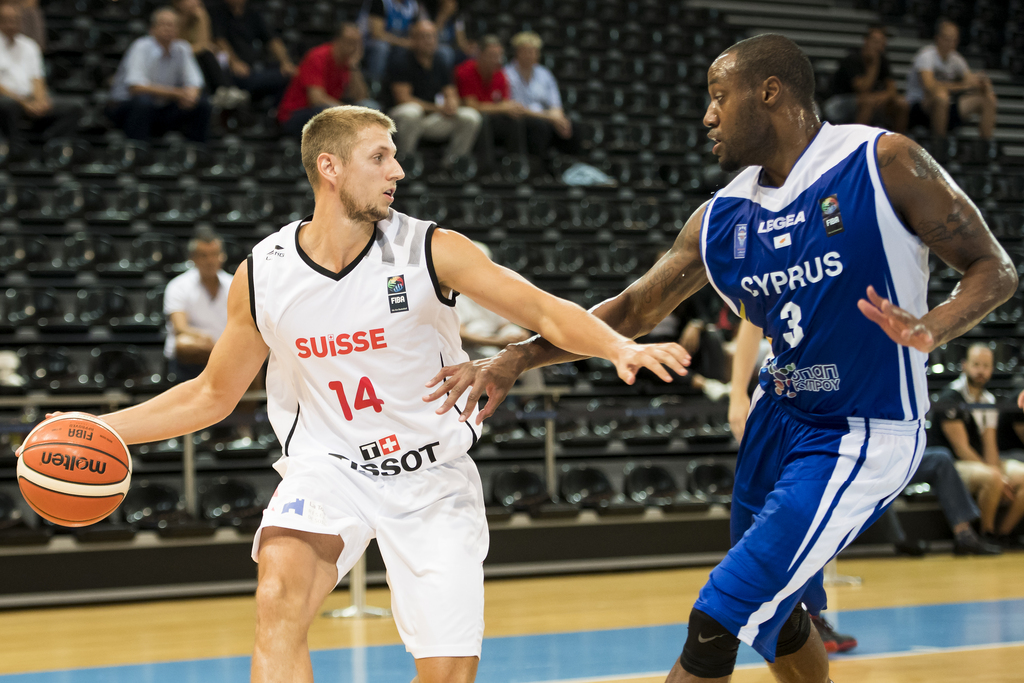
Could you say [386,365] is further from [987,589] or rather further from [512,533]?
[987,589]

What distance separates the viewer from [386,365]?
2873mm

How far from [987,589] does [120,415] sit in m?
5.65

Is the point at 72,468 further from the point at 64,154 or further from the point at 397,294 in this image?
the point at 64,154

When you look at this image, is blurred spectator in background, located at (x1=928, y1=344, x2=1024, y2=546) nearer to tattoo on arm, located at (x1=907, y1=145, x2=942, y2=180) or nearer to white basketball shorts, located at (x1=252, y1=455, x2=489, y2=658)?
tattoo on arm, located at (x1=907, y1=145, x2=942, y2=180)

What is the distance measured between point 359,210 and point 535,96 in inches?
344

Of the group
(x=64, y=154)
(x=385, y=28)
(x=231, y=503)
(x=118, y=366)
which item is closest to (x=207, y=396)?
(x=231, y=503)

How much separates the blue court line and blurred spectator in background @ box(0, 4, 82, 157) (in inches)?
249

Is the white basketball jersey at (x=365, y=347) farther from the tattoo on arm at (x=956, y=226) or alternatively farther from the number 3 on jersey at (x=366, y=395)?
the tattoo on arm at (x=956, y=226)

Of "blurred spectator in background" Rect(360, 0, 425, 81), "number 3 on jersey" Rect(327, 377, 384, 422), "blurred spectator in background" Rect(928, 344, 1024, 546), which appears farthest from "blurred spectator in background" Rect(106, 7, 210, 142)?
"number 3 on jersey" Rect(327, 377, 384, 422)

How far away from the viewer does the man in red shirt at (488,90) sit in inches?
427

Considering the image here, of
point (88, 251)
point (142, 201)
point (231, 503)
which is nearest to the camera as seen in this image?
point (231, 503)

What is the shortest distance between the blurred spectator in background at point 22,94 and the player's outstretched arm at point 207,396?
A: 24.1 ft

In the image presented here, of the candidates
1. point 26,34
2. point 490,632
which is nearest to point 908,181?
point 490,632

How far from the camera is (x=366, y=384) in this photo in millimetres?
2869
